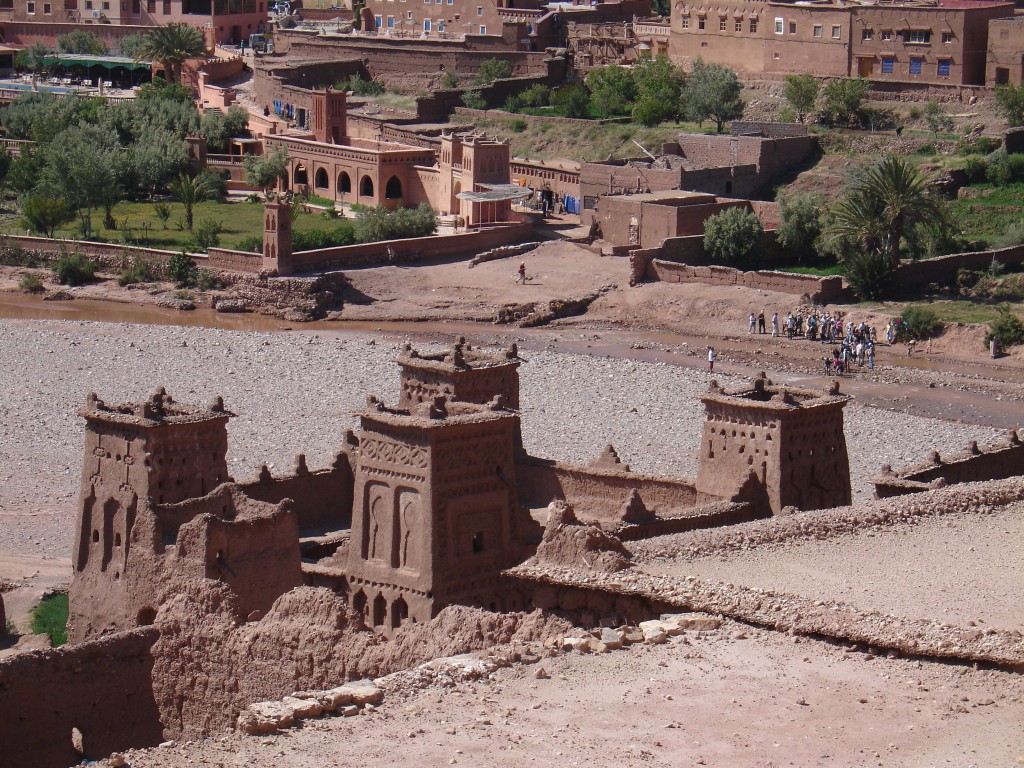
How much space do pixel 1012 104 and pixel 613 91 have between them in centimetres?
1286

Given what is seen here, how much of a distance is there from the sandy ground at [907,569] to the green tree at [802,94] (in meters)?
39.9

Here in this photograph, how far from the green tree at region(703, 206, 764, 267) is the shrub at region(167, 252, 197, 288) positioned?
11594 mm

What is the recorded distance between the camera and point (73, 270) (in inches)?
2144

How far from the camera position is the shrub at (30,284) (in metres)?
54.0

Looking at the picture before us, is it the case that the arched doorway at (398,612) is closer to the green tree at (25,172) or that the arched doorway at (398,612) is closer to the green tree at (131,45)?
the green tree at (25,172)

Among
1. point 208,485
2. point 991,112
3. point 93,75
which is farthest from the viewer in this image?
point 93,75

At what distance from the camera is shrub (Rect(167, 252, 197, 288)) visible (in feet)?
176

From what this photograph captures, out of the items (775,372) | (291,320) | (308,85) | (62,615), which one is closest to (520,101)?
(308,85)

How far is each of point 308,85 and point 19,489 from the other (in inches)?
1647

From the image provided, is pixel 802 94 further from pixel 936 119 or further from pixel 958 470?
pixel 958 470

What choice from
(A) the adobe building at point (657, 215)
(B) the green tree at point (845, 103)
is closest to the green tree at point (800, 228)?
(A) the adobe building at point (657, 215)

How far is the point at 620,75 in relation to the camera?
67.9m

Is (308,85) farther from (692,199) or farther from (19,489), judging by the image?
(19,489)

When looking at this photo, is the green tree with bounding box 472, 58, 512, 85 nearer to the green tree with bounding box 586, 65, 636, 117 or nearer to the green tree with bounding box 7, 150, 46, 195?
the green tree with bounding box 586, 65, 636, 117
